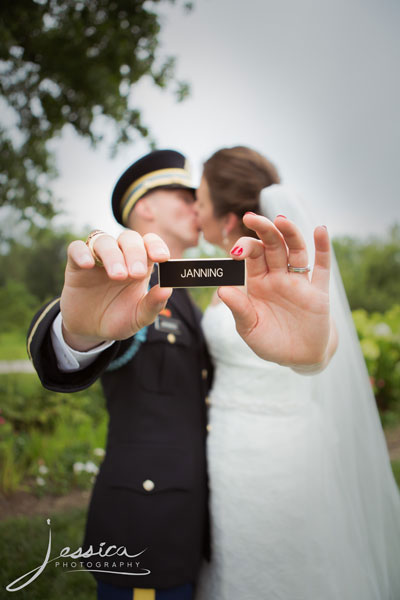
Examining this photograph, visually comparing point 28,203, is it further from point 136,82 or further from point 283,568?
point 283,568

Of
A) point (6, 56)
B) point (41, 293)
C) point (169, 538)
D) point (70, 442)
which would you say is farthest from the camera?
point (41, 293)

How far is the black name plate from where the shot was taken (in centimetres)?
121

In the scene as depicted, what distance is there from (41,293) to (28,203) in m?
2.45

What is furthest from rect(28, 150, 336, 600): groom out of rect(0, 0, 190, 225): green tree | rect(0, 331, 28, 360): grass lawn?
rect(0, 331, 28, 360): grass lawn

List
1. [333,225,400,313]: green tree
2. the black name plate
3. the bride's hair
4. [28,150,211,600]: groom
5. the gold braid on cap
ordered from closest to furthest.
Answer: the black name plate, [28,150,211,600]: groom, the bride's hair, the gold braid on cap, [333,225,400,313]: green tree

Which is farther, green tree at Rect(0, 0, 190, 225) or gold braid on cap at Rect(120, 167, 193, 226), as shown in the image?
green tree at Rect(0, 0, 190, 225)

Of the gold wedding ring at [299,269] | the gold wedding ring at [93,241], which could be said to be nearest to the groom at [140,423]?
the gold wedding ring at [93,241]

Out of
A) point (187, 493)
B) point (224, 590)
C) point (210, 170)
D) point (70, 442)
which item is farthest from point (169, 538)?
point (70, 442)

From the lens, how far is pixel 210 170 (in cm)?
243

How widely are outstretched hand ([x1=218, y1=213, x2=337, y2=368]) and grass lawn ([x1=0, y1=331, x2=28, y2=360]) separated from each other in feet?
Result: 20.1

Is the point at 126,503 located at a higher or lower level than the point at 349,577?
higher

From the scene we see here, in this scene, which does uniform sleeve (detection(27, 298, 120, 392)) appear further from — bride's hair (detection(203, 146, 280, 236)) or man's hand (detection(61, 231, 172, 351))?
bride's hair (detection(203, 146, 280, 236))

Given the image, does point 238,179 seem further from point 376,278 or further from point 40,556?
point 376,278

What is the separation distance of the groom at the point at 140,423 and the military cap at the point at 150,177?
2.48 ft
